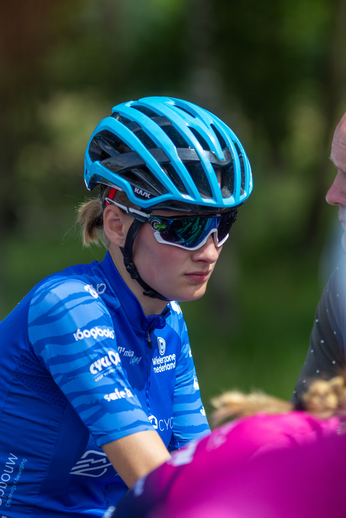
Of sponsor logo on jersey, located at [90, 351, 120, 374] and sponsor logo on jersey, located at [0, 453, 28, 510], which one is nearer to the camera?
sponsor logo on jersey, located at [90, 351, 120, 374]

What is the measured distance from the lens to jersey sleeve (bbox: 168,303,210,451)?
7.50ft

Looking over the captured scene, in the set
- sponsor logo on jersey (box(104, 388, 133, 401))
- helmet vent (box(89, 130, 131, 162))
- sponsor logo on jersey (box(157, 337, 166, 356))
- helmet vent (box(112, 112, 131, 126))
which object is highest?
helmet vent (box(112, 112, 131, 126))

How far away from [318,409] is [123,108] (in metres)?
1.71

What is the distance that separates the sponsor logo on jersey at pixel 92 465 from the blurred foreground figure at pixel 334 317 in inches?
38.0

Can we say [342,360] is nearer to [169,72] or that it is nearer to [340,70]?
[169,72]

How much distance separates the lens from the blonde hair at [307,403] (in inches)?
37.1

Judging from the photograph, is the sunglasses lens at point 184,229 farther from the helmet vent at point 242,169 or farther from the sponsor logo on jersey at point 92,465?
the sponsor logo on jersey at point 92,465

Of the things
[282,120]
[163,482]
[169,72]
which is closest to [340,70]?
[282,120]

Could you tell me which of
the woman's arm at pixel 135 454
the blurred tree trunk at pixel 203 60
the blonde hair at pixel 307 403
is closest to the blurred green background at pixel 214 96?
the blurred tree trunk at pixel 203 60

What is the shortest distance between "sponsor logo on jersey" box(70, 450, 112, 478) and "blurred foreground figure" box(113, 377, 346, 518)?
38.0 inches

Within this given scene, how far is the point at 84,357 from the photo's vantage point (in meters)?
1.72

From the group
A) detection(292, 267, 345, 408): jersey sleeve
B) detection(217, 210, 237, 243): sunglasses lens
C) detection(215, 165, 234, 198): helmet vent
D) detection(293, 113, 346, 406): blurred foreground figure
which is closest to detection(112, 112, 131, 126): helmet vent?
detection(215, 165, 234, 198): helmet vent

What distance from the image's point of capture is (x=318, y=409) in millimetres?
953

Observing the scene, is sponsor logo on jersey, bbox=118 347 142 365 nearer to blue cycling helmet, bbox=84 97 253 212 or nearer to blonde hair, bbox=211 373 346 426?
blue cycling helmet, bbox=84 97 253 212
